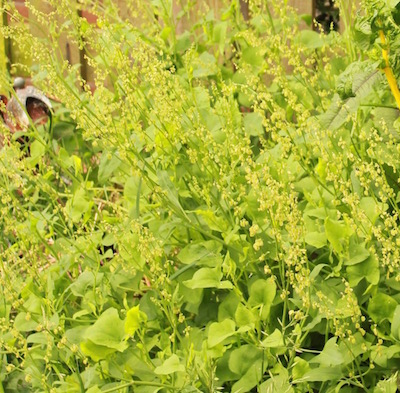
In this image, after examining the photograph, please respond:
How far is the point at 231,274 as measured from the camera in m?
1.94

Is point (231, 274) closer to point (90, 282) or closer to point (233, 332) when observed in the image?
point (233, 332)

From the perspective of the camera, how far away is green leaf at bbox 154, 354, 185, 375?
180 cm

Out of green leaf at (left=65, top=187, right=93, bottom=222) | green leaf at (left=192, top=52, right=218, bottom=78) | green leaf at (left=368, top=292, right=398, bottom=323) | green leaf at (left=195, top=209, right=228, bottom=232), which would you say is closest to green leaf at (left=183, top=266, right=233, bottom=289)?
green leaf at (left=195, top=209, right=228, bottom=232)

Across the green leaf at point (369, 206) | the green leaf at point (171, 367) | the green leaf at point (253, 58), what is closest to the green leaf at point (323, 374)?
the green leaf at point (171, 367)

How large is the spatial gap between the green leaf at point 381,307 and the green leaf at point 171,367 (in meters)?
0.45

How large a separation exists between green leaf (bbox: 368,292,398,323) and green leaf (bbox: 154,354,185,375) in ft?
1.47

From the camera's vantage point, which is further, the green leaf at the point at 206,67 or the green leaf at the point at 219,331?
the green leaf at the point at 206,67

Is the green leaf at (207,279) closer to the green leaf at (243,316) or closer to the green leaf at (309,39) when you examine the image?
the green leaf at (243,316)

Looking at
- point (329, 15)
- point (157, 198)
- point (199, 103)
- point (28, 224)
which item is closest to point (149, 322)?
point (157, 198)

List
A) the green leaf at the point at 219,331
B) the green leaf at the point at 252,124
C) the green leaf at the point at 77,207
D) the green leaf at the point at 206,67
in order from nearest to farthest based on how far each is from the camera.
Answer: the green leaf at the point at 219,331 → the green leaf at the point at 77,207 → the green leaf at the point at 252,124 → the green leaf at the point at 206,67

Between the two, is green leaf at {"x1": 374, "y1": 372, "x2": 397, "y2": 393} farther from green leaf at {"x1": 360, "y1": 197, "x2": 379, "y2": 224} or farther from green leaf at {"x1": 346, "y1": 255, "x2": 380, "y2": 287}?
green leaf at {"x1": 360, "y1": 197, "x2": 379, "y2": 224}

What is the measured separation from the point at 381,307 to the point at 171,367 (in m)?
0.50

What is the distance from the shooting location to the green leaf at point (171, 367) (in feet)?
5.92

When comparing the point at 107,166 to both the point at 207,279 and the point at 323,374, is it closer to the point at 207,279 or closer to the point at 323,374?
the point at 207,279
